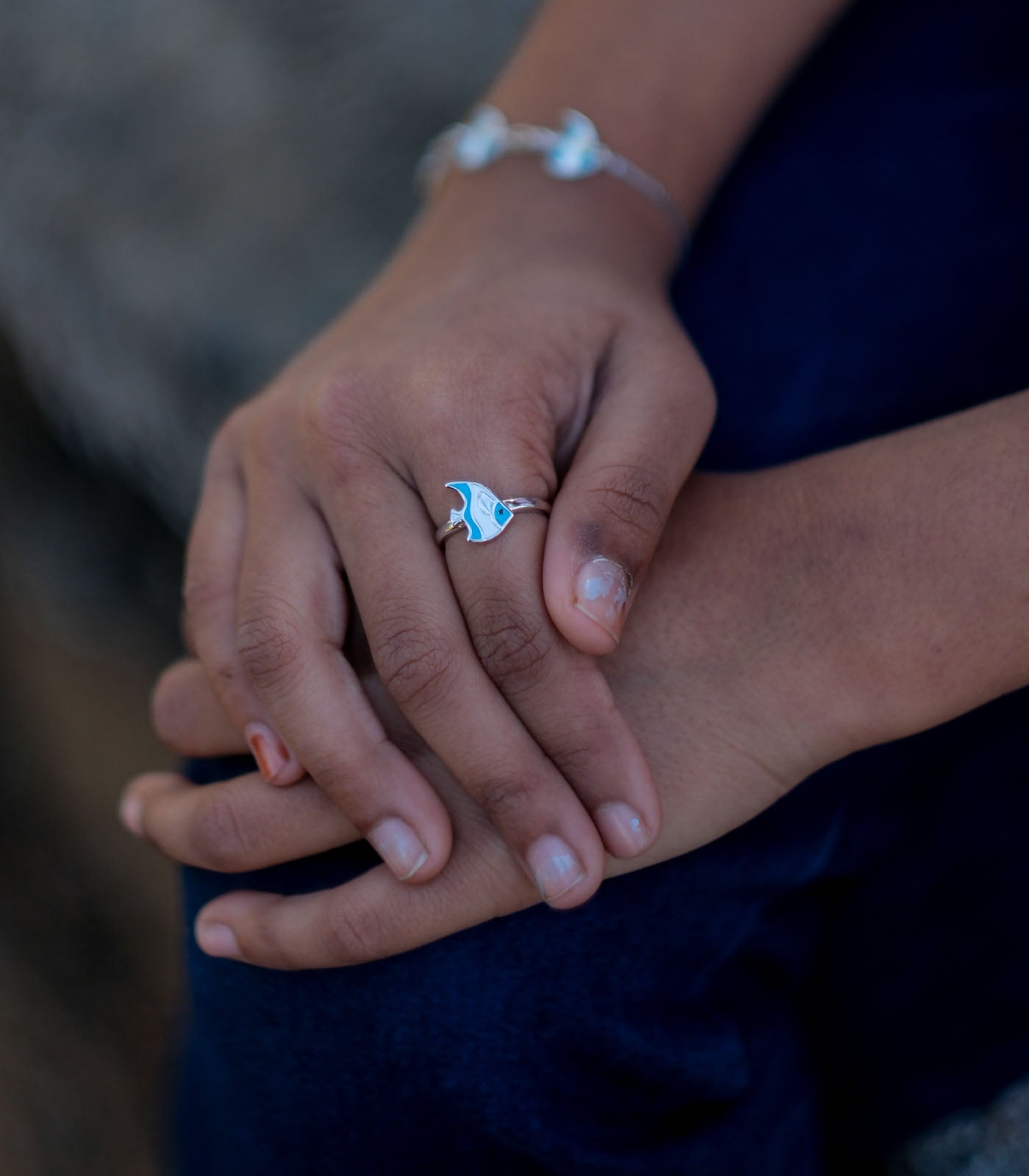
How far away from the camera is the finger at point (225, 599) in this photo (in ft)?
2.85

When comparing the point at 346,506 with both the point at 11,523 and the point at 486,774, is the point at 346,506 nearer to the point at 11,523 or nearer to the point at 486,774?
the point at 486,774

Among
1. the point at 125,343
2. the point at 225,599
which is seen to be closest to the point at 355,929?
the point at 225,599

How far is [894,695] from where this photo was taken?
0.75 m

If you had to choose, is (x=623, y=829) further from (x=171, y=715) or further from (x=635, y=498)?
(x=171, y=715)

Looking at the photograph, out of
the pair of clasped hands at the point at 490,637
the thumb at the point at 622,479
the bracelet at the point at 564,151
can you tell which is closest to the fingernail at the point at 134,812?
the pair of clasped hands at the point at 490,637

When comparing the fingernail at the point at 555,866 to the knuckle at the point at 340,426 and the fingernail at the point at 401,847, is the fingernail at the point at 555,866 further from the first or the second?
the knuckle at the point at 340,426

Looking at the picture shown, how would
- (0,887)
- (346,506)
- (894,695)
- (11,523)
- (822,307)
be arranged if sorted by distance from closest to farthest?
(894,695), (346,506), (822,307), (0,887), (11,523)

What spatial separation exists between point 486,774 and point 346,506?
265 mm

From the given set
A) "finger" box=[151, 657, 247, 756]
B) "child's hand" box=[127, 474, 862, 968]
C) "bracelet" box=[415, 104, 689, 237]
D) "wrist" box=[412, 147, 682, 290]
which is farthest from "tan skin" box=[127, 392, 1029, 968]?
"bracelet" box=[415, 104, 689, 237]

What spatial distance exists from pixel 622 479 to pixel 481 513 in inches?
4.5

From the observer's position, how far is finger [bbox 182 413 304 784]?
2.85 feet

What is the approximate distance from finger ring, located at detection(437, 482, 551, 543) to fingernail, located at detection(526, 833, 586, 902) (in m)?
0.24

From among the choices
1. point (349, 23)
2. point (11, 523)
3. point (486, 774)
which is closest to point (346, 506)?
point (486, 774)

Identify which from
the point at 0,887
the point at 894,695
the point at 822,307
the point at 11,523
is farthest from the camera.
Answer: the point at 11,523
